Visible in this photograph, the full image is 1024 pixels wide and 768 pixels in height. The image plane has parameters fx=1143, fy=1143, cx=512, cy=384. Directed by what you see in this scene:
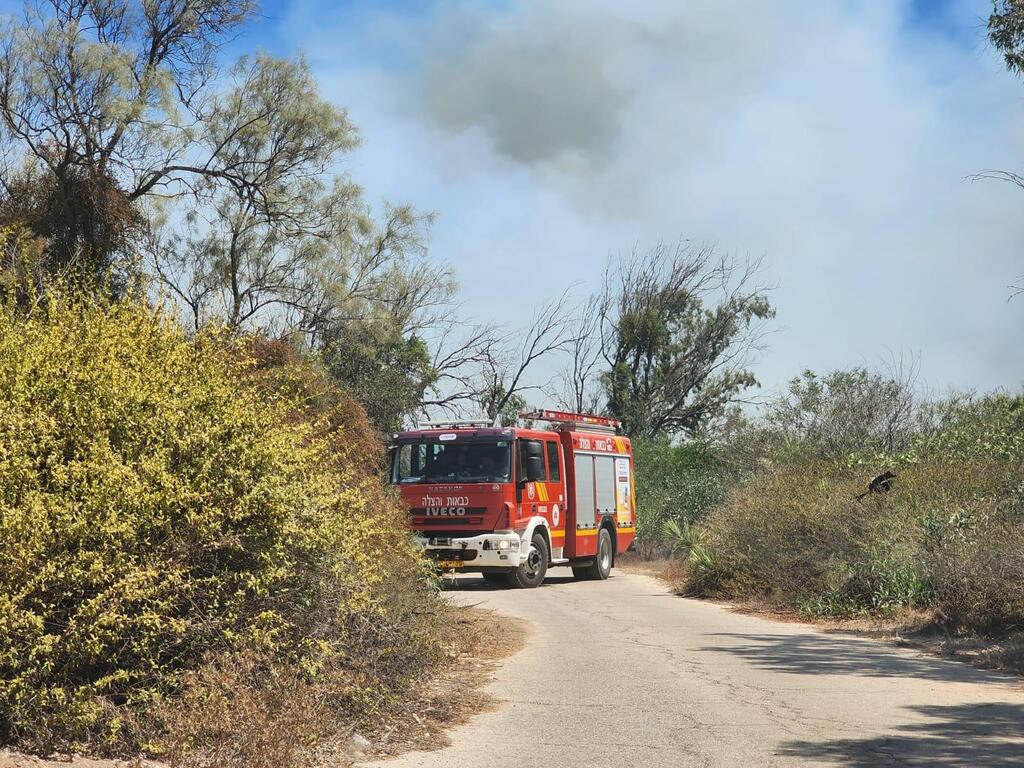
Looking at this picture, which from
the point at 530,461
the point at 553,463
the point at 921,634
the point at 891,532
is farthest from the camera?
the point at 553,463

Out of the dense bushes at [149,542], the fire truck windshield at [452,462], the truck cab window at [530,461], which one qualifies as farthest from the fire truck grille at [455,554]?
the dense bushes at [149,542]

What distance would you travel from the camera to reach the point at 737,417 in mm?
A: 44000

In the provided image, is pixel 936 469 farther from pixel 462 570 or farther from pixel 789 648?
pixel 462 570

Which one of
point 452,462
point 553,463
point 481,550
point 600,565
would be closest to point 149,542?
point 481,550

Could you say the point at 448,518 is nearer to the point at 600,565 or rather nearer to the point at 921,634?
the point at 600,565

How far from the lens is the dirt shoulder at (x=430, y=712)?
6.34 m

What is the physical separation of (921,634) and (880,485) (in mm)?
4303

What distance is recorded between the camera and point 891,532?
15.9 m

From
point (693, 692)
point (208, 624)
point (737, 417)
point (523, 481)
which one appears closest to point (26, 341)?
point (208, 624)

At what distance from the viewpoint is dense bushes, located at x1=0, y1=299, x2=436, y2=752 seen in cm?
661

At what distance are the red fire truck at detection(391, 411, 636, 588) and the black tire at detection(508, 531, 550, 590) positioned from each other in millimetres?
18

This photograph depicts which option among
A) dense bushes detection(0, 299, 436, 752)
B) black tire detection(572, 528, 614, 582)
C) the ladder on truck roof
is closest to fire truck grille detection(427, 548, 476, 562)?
the ladder on truck roof

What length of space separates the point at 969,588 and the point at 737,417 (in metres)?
31.0

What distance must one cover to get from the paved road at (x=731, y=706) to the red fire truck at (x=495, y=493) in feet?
19.3
